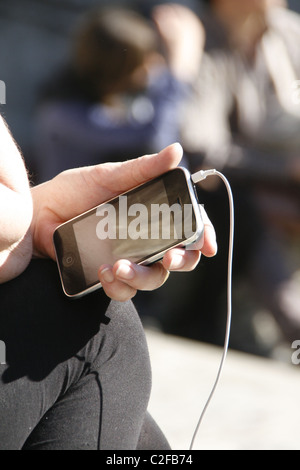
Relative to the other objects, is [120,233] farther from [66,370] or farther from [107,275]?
[66,370]

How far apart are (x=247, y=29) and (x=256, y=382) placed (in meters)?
1.82

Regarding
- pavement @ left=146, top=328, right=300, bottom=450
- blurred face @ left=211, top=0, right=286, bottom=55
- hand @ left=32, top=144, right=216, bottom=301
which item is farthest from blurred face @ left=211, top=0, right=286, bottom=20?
Answer: hand @ left=32, top=144, right=216, bottom=301

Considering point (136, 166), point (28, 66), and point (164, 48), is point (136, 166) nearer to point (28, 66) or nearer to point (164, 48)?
point (164, 48)

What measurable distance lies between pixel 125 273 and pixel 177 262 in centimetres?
8

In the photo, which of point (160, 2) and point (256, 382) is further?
point (160, 2)

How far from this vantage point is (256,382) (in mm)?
2182

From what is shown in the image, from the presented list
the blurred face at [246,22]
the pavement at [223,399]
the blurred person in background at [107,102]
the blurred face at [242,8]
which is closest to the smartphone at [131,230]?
the pavement at [223,399]

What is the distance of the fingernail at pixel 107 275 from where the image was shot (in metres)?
0.96

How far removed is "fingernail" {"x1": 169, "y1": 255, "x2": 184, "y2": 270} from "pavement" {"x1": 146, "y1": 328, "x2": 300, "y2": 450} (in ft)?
2.95

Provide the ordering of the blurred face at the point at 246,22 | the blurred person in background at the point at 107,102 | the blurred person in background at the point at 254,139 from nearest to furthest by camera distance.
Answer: the blurred person in background at the point at 107,102 → the blurred person in background at the point at 254,139 → the blurred face at the point at 246,22

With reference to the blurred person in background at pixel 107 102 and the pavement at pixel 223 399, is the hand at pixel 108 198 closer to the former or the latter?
the pavement at pixel 223 399

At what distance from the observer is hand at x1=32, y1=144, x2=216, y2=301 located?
0.96 m

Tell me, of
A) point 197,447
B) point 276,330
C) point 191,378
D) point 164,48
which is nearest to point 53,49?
point 164,48

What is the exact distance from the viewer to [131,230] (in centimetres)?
104
